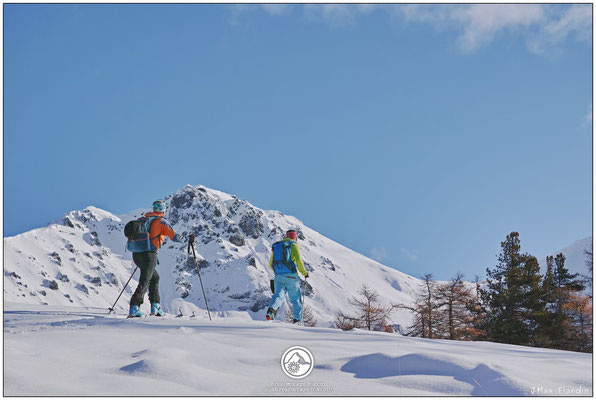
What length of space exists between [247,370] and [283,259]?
6.11m

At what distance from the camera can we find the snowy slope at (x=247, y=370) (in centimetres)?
345

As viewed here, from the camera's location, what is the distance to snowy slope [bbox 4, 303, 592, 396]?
136 inches

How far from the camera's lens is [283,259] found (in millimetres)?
10008

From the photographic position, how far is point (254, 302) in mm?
172000

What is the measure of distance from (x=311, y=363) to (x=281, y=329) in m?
2.60

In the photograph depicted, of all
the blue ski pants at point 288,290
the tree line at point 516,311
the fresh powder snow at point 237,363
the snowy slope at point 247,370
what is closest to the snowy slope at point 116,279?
the tree line at point 516,311

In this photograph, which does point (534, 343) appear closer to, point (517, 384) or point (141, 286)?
point (141, 286)

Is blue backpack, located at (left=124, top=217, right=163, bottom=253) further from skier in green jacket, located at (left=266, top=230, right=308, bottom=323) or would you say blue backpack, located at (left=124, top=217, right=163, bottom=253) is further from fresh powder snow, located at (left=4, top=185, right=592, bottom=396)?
skier in green jacket, located at (left=266, top=230, right=308, bottom=323)

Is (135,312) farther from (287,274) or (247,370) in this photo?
(247,370)

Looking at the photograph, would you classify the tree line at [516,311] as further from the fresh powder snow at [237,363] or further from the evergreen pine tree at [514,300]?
the fresh powder snow at [237,363]

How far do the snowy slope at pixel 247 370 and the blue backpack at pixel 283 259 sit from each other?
4.66m

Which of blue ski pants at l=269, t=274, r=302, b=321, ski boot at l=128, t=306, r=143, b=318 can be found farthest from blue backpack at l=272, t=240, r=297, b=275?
ski boot at l=128, t=306, r=143, b=318

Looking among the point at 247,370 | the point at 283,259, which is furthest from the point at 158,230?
the point at 247,370

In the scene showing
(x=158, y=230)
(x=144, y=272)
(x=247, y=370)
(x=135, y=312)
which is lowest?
(x=247, y=370)
